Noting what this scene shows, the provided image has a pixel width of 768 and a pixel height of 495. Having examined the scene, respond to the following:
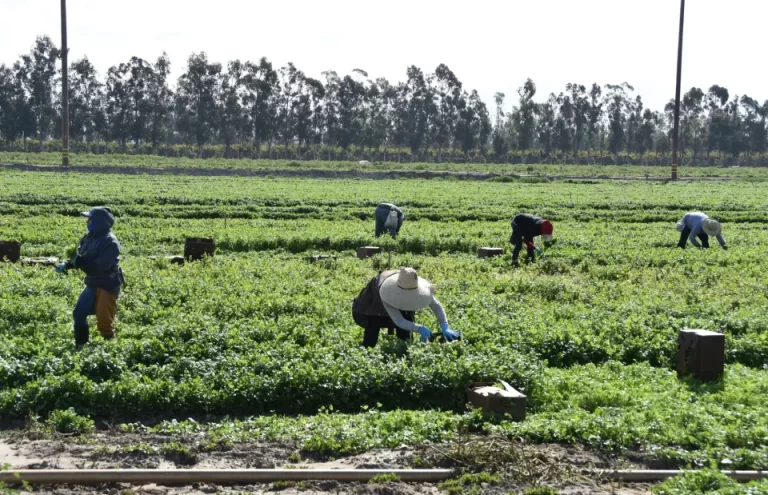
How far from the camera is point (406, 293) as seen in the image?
9.69m

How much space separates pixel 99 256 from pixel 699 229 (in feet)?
50.7

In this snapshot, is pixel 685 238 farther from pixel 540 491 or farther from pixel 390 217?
pixel 540 491

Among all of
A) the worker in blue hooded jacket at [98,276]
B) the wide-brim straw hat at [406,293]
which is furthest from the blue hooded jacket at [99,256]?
the wide-brim straw hat at [406,293]

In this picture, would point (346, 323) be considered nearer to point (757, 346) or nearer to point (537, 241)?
point (757, 346)

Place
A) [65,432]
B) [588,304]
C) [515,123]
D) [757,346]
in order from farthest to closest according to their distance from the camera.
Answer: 1. [515,123]
2. [588,304]
3. [757,346]
4. [65,432]

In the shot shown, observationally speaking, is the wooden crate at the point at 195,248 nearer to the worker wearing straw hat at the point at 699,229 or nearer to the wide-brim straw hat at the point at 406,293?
the wide-brim straw hat at the point at 406,293

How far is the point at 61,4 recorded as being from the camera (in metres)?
49.4

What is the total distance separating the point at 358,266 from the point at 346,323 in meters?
6.00

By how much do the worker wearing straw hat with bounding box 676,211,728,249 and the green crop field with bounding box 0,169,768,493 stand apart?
77 cm

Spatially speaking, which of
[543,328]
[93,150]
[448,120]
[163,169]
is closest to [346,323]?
[543,328]

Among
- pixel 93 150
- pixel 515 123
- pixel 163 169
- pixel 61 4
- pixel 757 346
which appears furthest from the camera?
pixel 515 123

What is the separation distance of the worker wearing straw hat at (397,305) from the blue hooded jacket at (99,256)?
3.02 m

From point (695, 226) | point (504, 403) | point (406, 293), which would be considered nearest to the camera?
point (504, 403)

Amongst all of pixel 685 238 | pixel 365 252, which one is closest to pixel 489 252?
pixel 365 252
